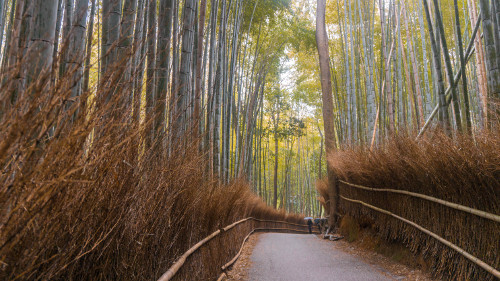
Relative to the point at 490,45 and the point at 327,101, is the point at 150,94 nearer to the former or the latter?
the point at 490,45

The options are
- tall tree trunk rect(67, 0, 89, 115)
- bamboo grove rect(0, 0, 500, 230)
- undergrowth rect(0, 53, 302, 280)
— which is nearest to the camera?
undergrowth rect(0, 53, 302, 280)

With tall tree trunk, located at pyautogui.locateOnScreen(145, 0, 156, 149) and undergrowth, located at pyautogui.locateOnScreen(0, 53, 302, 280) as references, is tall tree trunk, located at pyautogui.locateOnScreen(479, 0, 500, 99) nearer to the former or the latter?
undergrowth, located at pyautogui.locateOnScreen(0, 53, 302, 280)

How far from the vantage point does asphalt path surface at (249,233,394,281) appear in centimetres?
353

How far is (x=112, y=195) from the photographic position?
4.51 ft

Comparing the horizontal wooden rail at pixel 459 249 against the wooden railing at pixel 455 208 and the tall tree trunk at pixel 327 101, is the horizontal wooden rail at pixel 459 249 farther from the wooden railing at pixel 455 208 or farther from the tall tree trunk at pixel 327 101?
the tall tree trunk at pixel 327 101

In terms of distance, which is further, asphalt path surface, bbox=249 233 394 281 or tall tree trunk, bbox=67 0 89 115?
asphalt path surface, bbox=249 233 394 281

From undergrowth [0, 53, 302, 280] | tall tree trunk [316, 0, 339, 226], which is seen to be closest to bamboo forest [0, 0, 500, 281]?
undergrowth [0, 53, 302, 280]

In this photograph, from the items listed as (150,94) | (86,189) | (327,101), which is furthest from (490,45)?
(327,101)

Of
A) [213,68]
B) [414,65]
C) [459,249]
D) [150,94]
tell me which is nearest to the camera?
[150,94]

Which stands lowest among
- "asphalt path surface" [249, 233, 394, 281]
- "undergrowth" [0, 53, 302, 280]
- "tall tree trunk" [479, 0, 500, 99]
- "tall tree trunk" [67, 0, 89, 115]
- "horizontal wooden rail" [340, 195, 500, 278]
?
"asphalt path surface" [249, 233, 394, 281]

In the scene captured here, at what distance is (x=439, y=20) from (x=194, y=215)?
3036 mm

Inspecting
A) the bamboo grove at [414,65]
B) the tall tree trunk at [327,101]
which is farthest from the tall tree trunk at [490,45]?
the tall tree trunk at [327,101]

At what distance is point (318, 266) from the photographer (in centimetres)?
410

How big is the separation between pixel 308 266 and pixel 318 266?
11 centimetres
